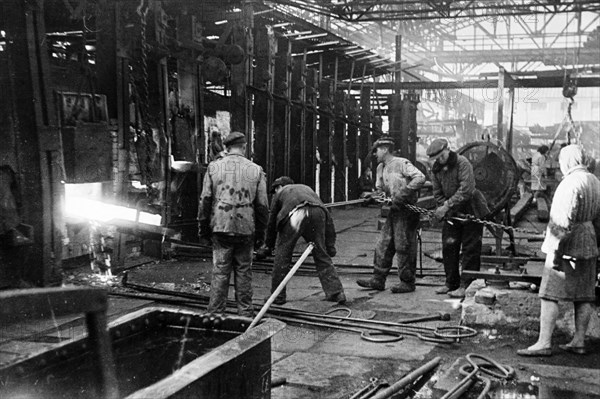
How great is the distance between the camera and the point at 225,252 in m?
7.01

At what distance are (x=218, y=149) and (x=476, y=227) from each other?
582 cm

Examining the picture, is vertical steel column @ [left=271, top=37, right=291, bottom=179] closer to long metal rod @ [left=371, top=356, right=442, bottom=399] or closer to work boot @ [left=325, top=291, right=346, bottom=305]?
work boot @ [left=325, top=291, right=346, bottom=305]

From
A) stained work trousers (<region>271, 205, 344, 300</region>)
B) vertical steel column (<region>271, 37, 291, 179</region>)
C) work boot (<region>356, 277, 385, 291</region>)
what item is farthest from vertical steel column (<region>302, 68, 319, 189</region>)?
stained work trousers (<region>271, 205, 344, 300</region>)

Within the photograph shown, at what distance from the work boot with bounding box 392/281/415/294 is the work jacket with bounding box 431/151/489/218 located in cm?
116

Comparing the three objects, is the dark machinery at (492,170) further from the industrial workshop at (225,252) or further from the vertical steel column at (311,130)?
the vertical steel column at (311,130)

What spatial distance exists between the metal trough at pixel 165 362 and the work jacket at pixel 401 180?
422 centimetres

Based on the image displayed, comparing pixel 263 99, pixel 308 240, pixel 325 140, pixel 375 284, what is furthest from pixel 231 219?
pixel 325 140

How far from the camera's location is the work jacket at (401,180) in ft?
27.3

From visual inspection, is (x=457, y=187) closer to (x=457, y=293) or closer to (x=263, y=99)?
(x=457, y=293)

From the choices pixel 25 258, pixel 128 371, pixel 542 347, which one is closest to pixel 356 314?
pixel 542 347

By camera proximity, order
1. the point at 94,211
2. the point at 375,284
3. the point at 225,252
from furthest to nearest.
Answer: the point at 94,211
the point at 375,284
the point at 225,252

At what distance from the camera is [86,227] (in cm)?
939

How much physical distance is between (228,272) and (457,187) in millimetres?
3196

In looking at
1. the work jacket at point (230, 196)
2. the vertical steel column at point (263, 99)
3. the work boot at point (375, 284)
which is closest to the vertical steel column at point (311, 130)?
the vertical steel column at point (263, 99)
